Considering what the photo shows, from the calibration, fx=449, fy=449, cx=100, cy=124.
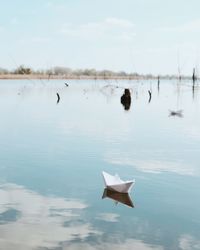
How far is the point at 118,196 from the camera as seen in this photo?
16.5m

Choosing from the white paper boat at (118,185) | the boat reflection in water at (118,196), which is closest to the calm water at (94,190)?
the boat reflection in water at (118,196)

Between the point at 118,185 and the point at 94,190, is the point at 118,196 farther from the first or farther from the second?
the point at 94,190

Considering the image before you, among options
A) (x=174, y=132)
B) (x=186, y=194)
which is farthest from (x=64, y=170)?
(x=174, y=132)

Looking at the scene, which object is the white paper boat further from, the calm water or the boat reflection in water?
the calm water

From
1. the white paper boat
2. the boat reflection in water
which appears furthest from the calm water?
the white paper boat

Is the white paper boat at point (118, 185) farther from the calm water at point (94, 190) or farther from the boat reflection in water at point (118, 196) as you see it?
Result: the calm water at point (94, 190)

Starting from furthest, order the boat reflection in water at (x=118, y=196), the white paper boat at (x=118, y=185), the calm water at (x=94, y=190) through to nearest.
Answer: the white paper boat at (x=118, y=185) → the boat reflection in water at (x=118, y=196) → the calm water at (x=94, y=190)

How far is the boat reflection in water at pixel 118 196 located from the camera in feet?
52.0

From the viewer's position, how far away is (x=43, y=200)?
15.9 m

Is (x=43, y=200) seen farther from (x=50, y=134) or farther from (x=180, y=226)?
(x=50, y=134)

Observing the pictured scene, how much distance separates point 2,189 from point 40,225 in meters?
4.41

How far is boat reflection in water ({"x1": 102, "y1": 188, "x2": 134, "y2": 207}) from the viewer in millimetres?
15852

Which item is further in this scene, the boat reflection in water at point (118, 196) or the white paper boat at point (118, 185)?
the white paper boat at point (118, 185)

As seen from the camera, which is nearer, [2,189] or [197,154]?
[2,189]
